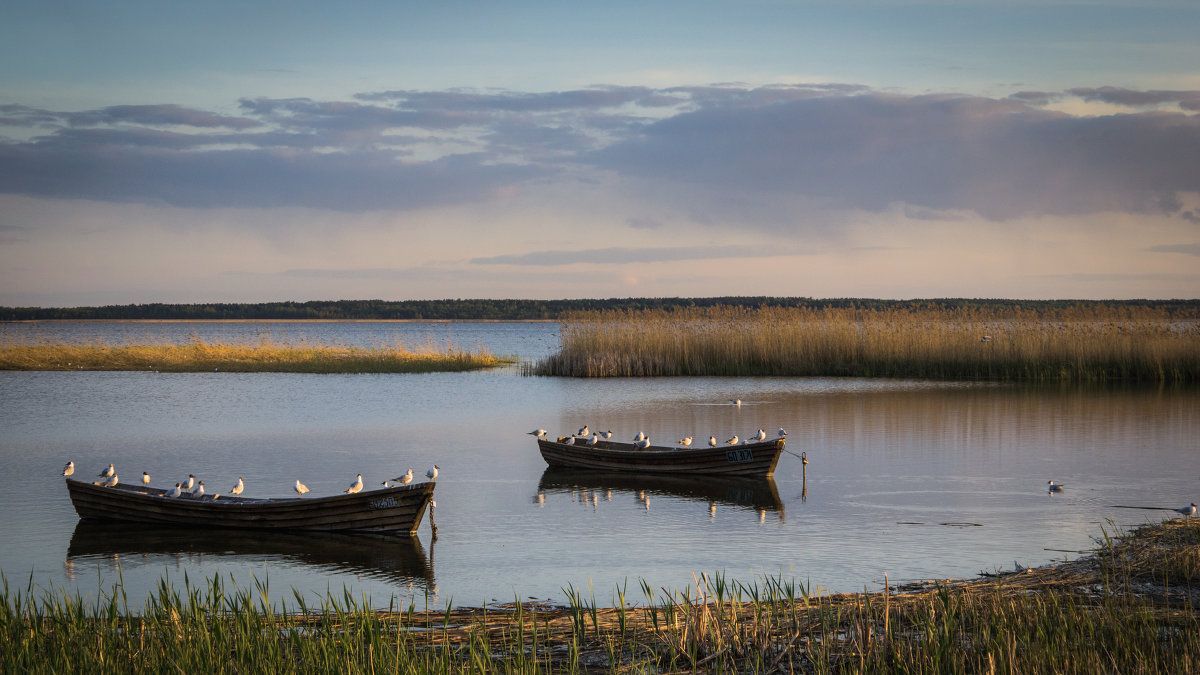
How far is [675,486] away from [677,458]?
24.0 inches

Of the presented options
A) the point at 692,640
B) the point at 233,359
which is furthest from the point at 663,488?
the point at 233,359

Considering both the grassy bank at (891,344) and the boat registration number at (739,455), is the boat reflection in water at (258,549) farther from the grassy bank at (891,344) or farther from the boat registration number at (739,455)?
the grassy bank at (891,344)

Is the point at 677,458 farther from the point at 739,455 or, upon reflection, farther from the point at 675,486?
the point at 739,455

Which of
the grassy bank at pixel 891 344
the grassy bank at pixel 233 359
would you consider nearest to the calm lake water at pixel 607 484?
the grassy bank at pixel 891 344

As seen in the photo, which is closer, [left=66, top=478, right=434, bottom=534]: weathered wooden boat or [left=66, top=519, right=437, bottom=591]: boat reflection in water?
[left=66, top=519, right=437, bottom=591]: boat reflection in water

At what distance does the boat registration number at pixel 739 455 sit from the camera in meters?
15.9

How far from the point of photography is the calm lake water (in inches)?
404

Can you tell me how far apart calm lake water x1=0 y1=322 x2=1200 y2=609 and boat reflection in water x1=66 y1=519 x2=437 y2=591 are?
0.16 feet

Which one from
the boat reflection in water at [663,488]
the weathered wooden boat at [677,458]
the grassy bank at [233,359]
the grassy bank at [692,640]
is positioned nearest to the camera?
the grassy bank at [692,640]

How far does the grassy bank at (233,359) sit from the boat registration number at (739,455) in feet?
87.9

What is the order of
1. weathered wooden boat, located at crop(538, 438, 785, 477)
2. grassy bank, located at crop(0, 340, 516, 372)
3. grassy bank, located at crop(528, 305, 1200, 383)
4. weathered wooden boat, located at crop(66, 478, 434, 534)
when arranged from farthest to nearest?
grassy bank, located at crop(0, 340, 516, 372)
grassy bank, located at crop(528, 305, 1200, 383)
weathered wooden boat, located at crop(538, 438, 785, 477)
weathered wooden boat, located at crop(66, 478, 434, 534)

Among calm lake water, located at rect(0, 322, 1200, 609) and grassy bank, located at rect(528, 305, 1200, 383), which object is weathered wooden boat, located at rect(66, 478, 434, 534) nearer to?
calm lake water, located at rect(0, 322, 1200, 609)

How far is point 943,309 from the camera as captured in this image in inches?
1444

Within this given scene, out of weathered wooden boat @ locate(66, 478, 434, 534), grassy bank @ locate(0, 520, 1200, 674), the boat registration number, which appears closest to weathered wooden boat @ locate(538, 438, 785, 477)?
the boat registration number
